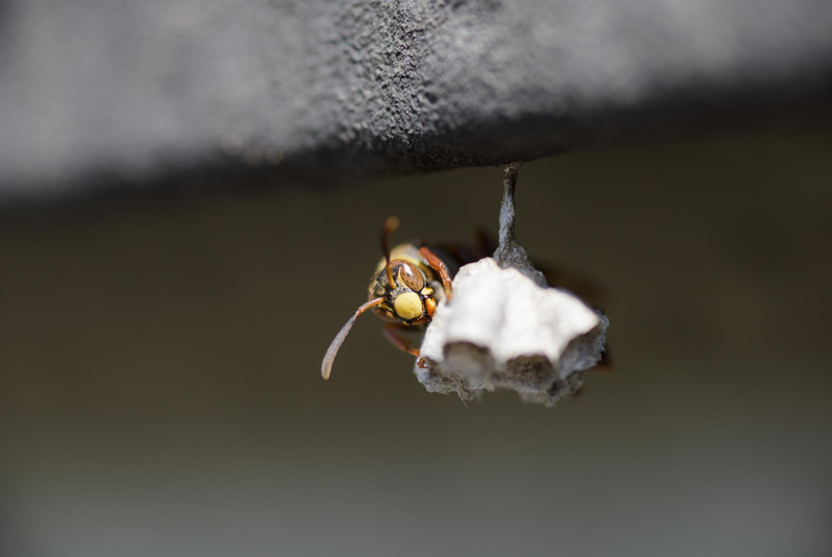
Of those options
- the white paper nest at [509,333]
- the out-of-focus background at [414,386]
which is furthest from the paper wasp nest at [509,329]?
the out-of-focus background at [414,386]

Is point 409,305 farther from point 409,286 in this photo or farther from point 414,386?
point 414,386

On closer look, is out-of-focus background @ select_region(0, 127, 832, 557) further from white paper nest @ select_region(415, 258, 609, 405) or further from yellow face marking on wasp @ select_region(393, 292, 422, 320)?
white paper nest @ select_region(415, 258, 609, 405)

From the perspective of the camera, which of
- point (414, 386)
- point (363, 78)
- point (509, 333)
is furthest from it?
point (414, 386)

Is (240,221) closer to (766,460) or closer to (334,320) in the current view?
(334,320)

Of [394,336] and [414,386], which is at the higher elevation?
[414,386]

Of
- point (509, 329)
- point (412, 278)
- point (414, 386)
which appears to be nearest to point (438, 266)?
point (412, 278)

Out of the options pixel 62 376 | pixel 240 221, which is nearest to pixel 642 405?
pixel 240 221

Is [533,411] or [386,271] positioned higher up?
[533,411]
